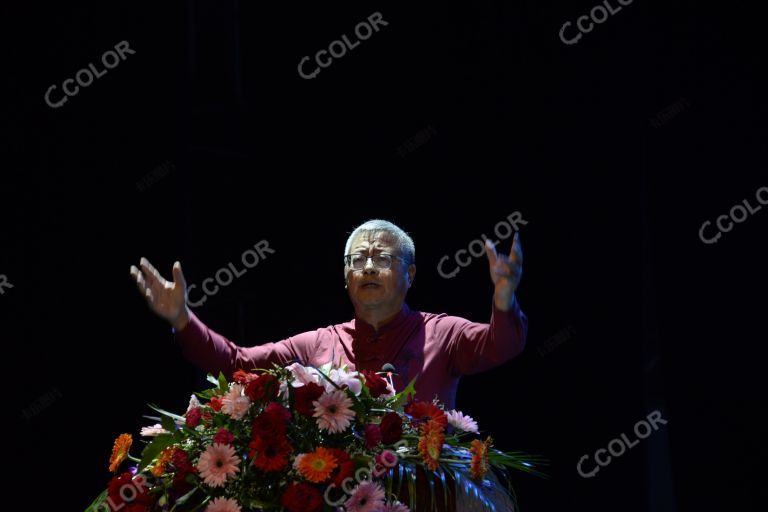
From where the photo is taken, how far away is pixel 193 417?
1.86 metres

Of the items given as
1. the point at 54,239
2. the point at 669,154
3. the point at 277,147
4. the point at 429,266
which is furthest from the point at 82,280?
the point at 669,154

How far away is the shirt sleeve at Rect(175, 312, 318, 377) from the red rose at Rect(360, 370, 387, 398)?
2.30 feet

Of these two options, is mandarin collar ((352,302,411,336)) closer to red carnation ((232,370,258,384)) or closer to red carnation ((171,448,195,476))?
red carnation ((232,370,258,384))

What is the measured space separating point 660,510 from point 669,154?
1.38 metres

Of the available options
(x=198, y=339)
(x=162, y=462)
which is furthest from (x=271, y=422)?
(x=198, y=339)

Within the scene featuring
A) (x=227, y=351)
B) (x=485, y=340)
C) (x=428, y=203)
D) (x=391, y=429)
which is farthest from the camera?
(x=428, y=203)

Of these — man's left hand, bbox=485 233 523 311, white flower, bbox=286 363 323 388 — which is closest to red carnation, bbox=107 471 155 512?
white flower, bbox=286 363 323 388

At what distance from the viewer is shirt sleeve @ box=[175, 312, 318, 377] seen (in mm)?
→ 2582

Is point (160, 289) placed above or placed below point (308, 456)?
above

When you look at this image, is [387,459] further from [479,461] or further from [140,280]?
[140,280]

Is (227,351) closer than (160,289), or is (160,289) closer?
(160,289)

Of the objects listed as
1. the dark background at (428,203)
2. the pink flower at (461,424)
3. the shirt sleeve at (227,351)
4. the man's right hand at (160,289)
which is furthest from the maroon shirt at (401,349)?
the dark background at (428,203)

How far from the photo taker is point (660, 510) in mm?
3656

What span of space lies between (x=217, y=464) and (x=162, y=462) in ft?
0.56
